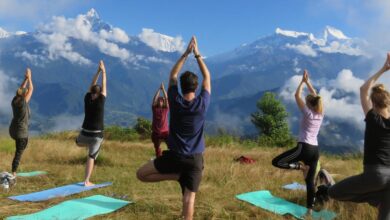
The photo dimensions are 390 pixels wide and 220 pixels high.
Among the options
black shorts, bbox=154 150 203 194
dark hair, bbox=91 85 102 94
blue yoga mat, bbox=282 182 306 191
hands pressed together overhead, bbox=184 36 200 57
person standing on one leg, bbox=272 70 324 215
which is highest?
hands pressed together overhead, bbox=184 36 200 57

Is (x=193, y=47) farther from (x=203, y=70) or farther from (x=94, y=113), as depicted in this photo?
(x=94, y=113)

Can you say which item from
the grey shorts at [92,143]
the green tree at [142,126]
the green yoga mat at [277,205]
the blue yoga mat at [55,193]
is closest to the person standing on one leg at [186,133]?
the green yoga mat at [277,205]

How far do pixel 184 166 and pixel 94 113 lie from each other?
3.63 m

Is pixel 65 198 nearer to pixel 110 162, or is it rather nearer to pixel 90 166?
pixel 90 166

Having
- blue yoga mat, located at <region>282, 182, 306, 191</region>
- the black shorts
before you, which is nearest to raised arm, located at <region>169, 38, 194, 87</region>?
the black shorts

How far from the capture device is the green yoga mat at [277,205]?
697 cm

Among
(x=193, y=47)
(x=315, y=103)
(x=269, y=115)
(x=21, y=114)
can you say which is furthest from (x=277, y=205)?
(x=269, y=115)

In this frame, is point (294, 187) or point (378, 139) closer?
point (378, 139)

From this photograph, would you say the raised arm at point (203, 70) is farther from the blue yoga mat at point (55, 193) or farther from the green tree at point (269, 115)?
the green tree at point (269, 115)

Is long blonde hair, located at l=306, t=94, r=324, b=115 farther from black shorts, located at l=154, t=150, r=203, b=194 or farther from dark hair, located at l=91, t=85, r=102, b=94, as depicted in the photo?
dark hair, located at l=91, t=85, r=102, b=94

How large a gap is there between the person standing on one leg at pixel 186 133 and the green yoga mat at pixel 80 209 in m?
1.45

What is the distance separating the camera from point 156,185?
9.77 metres

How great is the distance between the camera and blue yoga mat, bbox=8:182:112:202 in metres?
8.00

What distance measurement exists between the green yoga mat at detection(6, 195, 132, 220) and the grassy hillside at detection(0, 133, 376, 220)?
0.23 metres
